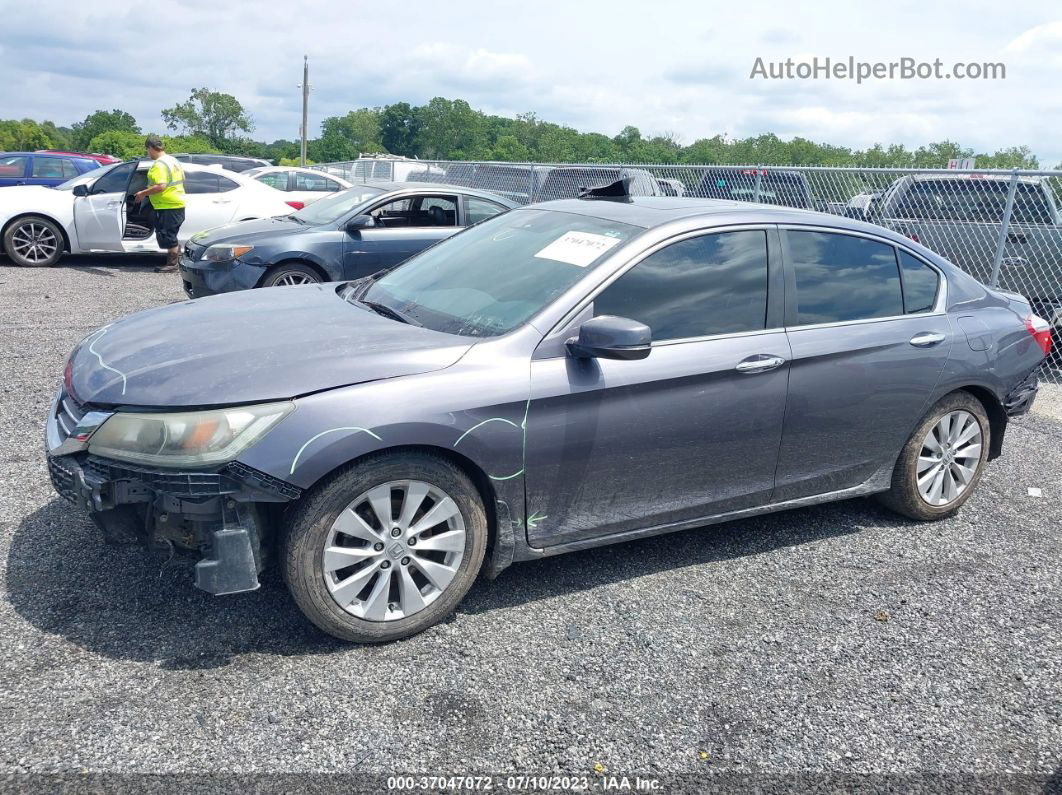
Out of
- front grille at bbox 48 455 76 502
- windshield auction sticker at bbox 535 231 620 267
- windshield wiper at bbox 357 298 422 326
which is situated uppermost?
windshield auction sticker at bbox 535 231 620 267

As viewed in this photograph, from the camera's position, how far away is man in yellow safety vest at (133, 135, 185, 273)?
37.5 ft

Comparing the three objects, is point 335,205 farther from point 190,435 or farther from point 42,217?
point 190,435

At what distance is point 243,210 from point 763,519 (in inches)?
404

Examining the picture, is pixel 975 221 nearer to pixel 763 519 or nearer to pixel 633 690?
pixel 763 519

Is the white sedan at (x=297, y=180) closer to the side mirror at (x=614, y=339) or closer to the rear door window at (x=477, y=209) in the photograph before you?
the rear door window at (x=477, y=209)

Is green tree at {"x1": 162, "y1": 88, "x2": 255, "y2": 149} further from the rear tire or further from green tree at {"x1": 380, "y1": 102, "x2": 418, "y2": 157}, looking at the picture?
the rear tire

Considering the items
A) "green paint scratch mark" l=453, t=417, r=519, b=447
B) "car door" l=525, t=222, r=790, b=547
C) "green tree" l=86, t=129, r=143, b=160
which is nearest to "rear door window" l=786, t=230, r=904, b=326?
"car door" l=525, t=222, r=790, b=547

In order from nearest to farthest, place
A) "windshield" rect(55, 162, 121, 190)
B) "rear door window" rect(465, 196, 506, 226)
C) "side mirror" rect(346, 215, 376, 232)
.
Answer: "side mirror" rect(346, 215, 376, 232)
"rear door window" rect(465, 196, 506, 226)
"windshield" rect(55, 162, 121, 190)

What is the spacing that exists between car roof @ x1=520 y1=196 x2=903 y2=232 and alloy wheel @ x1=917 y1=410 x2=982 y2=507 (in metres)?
1.05

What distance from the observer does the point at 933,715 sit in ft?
10.4

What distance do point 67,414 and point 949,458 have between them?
4.19 meters

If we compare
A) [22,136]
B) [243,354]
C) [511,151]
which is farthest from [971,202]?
[22,136]

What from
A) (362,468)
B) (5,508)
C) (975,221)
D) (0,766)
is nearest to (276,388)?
(362,468)

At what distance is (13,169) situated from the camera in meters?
17.2
